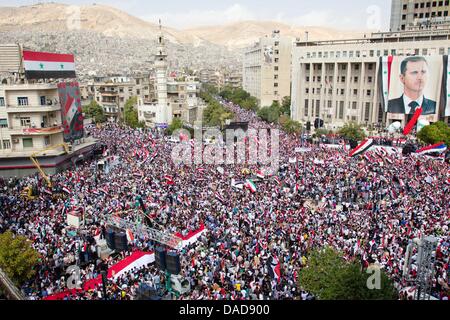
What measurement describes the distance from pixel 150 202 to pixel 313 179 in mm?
10598

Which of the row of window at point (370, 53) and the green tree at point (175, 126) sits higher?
the row of window at point (370, 53)

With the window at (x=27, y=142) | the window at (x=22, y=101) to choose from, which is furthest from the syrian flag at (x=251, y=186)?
the window at (x=22, y=101)

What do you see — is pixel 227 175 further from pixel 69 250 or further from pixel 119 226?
pixel 69 250

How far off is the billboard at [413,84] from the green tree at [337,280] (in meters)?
41.9

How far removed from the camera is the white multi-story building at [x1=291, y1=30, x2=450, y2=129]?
50.9 meters

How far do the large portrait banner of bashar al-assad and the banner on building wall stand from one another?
37.2m

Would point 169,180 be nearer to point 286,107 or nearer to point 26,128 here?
point 26,128

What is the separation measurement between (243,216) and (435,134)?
26.9m

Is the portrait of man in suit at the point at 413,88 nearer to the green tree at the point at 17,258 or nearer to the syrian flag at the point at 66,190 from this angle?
the syrian flag at the point at 66,190

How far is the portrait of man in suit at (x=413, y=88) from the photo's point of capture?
155 ft

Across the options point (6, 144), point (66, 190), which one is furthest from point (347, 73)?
point (66, 190)

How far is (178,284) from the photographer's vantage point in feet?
44.0

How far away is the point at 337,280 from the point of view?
1138cm
